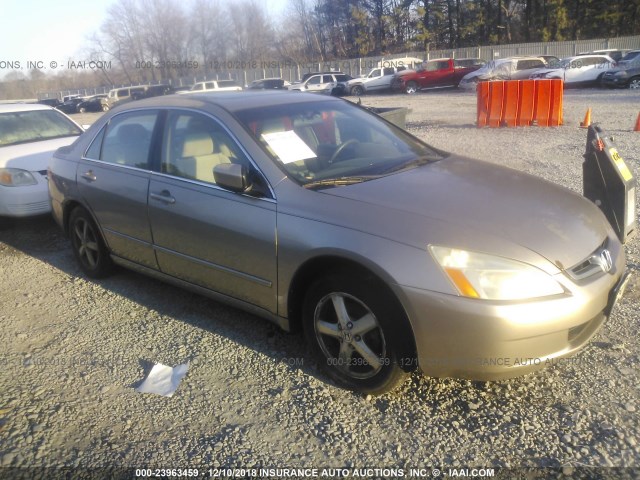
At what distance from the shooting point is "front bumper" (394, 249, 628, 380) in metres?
2.52

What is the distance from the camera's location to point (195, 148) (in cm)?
381

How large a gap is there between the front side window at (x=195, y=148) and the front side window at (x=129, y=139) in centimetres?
24

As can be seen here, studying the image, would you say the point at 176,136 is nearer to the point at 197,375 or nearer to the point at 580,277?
the point at 197,375

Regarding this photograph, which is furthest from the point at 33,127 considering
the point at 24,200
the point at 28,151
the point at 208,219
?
the point at 208,219

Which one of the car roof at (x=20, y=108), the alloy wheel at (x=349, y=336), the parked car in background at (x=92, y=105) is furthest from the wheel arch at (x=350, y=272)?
the parked car in background at (x=92, y=105)

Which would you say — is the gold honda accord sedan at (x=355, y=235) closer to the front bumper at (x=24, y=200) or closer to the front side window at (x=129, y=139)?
the front side window at (x=129, y=139)

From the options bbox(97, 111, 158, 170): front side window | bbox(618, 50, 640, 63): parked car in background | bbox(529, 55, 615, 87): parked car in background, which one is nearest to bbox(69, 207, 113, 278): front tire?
bbox(97, 111, 158, 170): front side window

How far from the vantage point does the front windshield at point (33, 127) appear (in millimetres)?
7238

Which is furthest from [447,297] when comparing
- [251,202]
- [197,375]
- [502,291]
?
[197,375]

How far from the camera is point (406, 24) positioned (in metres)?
61.3

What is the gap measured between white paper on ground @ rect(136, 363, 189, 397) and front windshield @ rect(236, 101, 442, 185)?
138 cm

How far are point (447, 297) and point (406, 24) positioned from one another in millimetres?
64114

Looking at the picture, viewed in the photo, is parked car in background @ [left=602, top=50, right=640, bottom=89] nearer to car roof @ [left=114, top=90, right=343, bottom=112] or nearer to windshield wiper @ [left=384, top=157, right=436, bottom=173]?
car roof @ [left=114, top=90, right=343, bottom=112]

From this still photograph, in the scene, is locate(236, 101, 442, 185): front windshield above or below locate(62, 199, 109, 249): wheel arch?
above
